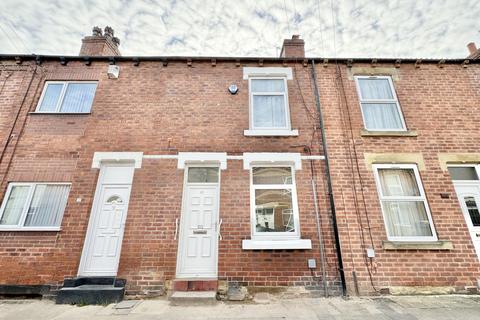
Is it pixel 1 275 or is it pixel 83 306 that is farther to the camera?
pixel 1 275

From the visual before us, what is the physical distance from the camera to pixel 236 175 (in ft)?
19.7

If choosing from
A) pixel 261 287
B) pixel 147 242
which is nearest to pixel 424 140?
pixel 261 287

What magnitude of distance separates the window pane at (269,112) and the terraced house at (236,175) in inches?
1.4

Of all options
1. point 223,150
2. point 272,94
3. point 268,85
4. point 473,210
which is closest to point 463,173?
point 473,210

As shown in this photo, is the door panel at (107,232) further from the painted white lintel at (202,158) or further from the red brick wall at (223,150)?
the painted white lintel at (202,158)

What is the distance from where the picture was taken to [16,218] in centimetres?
560

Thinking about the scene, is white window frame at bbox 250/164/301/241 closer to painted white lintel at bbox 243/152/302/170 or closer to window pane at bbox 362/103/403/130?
painted white lintel at bbox 243/152/302/170

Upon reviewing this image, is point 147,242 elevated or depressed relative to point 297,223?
depressed

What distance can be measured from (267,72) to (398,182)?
4.91 metres

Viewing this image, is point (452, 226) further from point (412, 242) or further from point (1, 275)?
point (1, 275)

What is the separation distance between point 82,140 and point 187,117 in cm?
292

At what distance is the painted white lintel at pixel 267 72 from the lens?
23.5ft

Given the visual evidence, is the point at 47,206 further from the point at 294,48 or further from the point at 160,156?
the point at 294,48

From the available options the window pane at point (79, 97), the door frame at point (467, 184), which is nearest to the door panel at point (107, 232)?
the window pane at point (79, 97)
